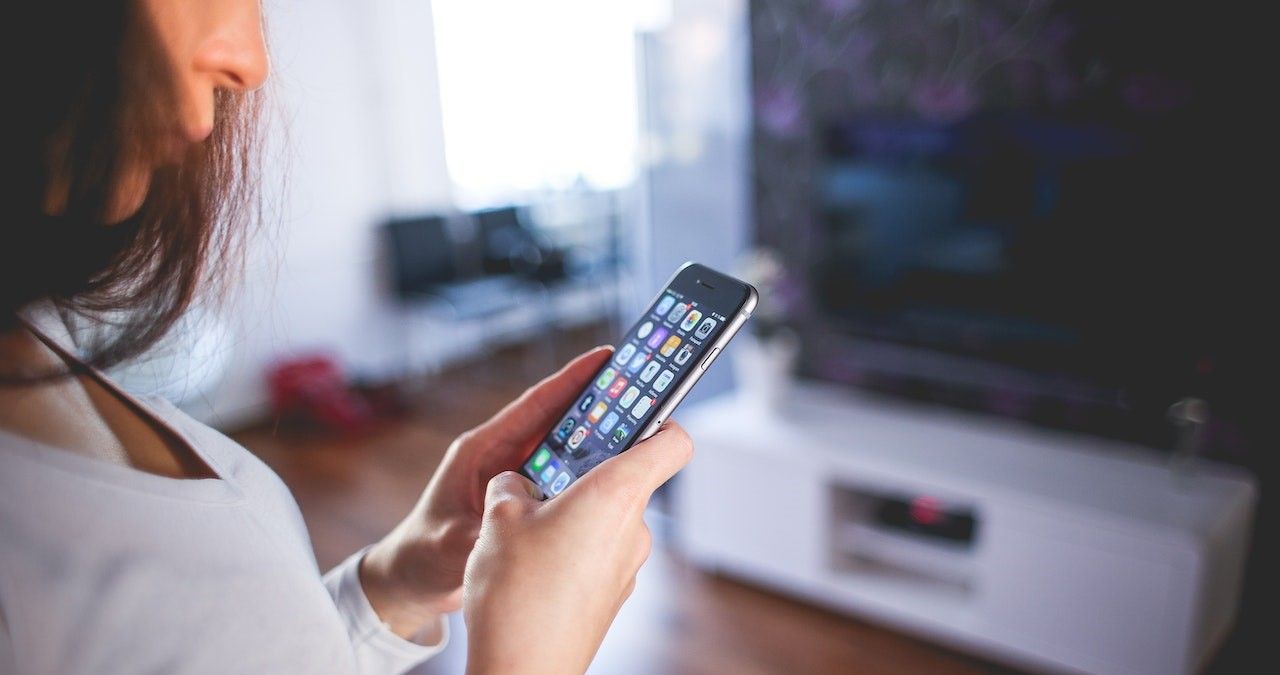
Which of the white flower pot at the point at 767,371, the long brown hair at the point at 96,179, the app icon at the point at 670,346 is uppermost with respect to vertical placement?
the long brown hair at the point at 96,179

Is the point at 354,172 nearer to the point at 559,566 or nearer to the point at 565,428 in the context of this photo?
the point at 565,428

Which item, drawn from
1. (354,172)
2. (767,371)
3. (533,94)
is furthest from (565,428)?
(533,94)

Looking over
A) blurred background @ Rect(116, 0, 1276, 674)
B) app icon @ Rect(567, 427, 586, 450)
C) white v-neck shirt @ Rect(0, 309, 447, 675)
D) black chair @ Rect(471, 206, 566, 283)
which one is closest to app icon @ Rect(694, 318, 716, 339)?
app icon @ Rect(567, 427, 586, 450)

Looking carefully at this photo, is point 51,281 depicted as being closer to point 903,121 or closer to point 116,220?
point 116,220

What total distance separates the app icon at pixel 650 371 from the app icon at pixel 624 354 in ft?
0.09

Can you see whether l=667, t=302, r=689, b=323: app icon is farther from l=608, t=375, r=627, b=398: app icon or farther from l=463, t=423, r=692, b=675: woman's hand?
l=463, t=423, r=692, b=675: woman's hand

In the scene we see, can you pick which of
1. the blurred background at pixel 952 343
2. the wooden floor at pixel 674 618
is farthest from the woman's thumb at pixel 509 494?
the wooden floor at pixel 674 618

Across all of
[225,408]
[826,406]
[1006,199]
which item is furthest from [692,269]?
[225,408]

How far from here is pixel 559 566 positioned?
448mm

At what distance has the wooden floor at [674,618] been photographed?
5.84ft

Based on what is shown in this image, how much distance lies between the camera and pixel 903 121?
1.98 meters

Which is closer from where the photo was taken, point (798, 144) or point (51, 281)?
point (51, 281)

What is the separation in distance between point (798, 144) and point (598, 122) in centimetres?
248

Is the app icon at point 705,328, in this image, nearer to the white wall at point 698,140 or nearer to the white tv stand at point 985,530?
the white tv stand at point 985,530
